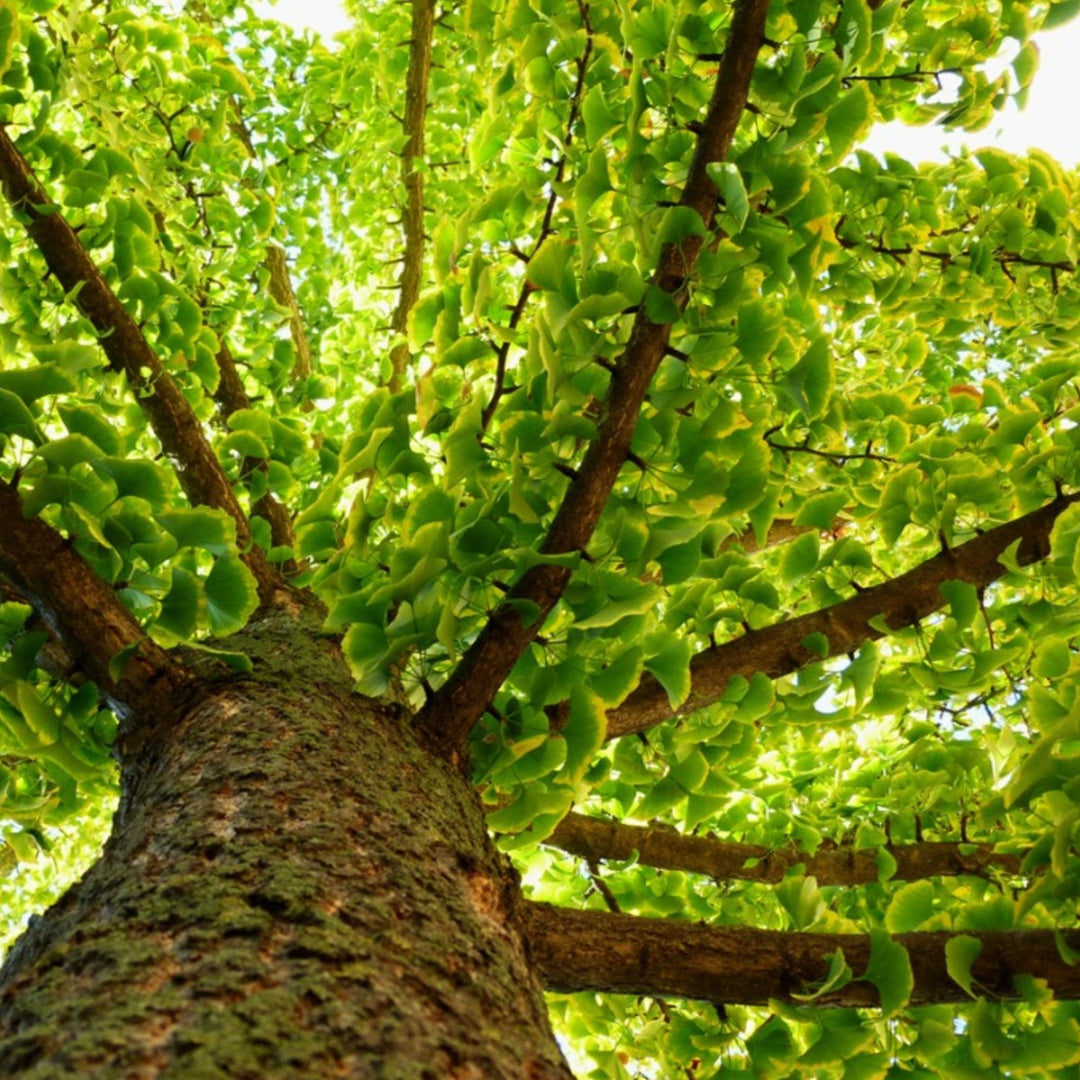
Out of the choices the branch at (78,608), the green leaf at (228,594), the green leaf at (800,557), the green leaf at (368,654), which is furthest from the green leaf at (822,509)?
the branch at (78,608)

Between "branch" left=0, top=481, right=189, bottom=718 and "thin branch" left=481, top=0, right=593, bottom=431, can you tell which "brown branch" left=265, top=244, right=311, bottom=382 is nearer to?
"thin branch" left=481, top=0, right=593, bottom=431

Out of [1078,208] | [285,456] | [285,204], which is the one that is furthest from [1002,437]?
[285,204]

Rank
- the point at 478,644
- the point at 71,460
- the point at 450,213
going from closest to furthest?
1. the point at 71,460
2. the point at 478,644
3. the point at 450,213

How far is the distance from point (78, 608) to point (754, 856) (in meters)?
1.48

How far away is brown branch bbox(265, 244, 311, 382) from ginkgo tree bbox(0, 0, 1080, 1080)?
107cm

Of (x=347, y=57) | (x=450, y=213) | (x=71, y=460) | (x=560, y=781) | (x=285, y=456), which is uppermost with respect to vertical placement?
(x=347, y=57)

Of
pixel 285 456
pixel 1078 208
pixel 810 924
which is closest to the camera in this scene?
pixel 810 924

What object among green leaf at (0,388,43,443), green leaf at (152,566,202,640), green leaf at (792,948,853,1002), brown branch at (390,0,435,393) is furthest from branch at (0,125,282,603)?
green leaf at (792,948,853,1002)

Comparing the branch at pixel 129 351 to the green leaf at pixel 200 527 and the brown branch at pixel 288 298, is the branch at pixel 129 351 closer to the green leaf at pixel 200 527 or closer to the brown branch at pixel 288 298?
the green leaf at pixel 200 527

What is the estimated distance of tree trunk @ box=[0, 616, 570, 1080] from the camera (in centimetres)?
52

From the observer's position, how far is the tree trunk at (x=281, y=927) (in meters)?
0.52

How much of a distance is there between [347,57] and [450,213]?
0.86m

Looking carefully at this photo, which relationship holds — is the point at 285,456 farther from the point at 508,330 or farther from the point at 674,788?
the point at 674,788

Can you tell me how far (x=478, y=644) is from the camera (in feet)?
3.72
